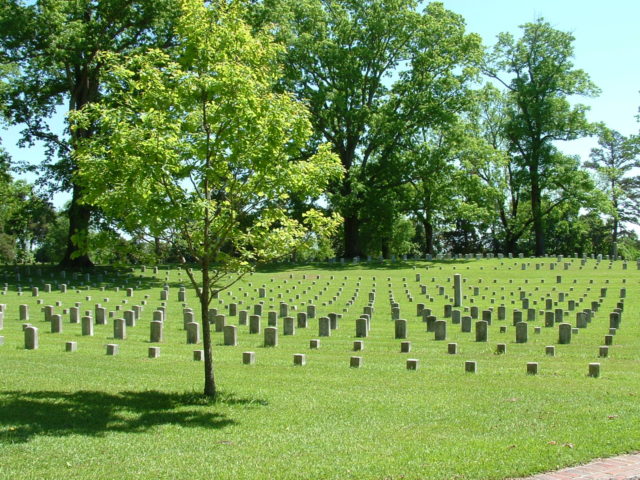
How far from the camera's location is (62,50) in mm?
33594

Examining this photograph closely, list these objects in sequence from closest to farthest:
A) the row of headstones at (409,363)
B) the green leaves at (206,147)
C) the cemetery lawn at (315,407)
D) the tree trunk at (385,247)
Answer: the cemetery lawn at (315,407), the green leaves at (206,147), the row of headstones at (409,363), the tree trunk at (385,247)

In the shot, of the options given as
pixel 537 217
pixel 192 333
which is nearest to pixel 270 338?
pixel 192 333

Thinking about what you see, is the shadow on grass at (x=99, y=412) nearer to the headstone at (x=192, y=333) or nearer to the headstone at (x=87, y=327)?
the headstone at (x=192, y=333)

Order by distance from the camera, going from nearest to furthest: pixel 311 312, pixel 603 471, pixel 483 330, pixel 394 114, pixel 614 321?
pixel 603 471 < pixel 483 330 < pixel 614 321 < pixel 311 312 < pixel 394 114

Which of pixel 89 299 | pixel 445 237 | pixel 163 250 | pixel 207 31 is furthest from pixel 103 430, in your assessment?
pixel 445 237

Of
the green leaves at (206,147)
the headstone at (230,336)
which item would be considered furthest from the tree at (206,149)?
the headstone at (230,336)

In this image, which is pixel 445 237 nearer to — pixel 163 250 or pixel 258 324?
pixel 258 324

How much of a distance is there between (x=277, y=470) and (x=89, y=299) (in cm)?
2061

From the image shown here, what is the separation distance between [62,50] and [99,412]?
29.2 meters

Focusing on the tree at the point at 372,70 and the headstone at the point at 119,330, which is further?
the tree at the point at 372,70

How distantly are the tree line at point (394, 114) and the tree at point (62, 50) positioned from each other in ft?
0.27

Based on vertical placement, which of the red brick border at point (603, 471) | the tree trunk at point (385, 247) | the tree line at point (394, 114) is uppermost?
the tree line at point (394, 114)

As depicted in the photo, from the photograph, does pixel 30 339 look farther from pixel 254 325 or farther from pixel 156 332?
pixel 254 325

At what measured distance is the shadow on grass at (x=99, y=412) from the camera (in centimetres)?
805
